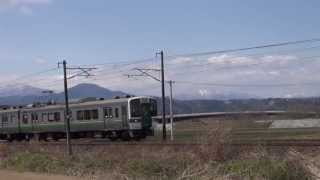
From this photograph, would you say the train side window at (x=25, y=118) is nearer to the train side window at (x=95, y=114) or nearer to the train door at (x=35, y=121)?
the train door at (x=35, y=121)

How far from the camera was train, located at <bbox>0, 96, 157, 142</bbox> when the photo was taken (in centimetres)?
4862

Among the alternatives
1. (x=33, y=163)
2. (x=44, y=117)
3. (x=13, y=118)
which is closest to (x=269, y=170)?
(x=33, y=163)

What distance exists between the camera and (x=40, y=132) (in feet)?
189

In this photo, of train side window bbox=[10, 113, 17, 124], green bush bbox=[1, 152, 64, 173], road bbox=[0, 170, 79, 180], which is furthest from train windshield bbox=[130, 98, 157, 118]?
road bbox=[0, 170, 79, 180]

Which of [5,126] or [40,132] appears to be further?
[5,126]

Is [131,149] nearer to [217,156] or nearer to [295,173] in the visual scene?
[217,156]

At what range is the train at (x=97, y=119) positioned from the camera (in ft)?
160

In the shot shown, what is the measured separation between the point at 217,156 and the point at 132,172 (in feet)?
8.97

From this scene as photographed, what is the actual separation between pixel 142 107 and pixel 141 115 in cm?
80

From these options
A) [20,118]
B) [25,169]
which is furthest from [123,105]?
[25,169]

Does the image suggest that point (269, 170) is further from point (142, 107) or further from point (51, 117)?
point (51, 117)

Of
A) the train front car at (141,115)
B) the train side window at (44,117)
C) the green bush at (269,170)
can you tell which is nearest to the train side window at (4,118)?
the train side window at (44,117)

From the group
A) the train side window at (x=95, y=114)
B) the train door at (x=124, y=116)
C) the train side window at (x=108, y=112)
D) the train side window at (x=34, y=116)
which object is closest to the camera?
the train door at (x=124, y=116)

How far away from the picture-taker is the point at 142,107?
163ft
